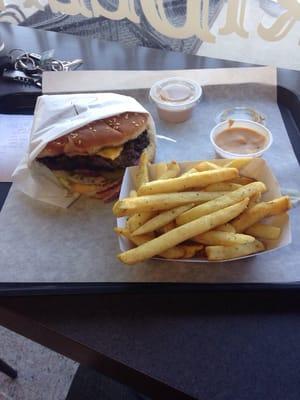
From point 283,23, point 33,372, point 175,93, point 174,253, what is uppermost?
point 283,23

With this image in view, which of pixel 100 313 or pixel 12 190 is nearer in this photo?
pixel 100 313

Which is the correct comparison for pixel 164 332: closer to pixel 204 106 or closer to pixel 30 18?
pixel 204 106

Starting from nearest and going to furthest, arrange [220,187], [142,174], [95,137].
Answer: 1. [220,187]
2. [142,174]
3. [95,137]

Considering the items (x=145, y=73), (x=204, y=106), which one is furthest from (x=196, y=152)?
(x=145, y=73)

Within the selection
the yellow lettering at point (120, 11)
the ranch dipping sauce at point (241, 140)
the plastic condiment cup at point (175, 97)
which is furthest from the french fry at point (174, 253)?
the yellow lettering at point (120, 11)

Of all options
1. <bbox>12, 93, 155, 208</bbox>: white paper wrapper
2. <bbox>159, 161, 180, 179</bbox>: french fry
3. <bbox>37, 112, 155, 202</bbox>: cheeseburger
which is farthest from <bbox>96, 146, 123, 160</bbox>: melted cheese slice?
<bbox>159, 161, 180, 179</bbox>: french fry

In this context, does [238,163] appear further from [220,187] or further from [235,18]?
[235,18]

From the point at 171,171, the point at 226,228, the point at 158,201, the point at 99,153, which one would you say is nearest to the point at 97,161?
the point at 99,153
